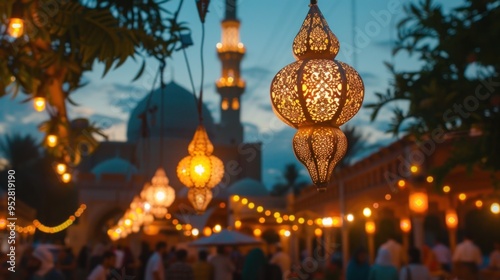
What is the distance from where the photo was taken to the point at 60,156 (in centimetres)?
929

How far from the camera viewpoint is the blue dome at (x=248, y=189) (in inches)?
1406

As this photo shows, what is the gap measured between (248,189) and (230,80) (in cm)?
1675

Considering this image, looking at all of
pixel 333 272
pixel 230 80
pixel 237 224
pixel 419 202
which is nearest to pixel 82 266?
pixel 333 272

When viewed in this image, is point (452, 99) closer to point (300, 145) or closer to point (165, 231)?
point (300, 145)

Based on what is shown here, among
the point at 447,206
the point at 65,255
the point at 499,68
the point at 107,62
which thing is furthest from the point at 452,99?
the point at 447,206

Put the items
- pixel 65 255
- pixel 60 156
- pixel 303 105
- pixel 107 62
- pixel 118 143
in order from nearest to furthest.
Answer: pixel 303 105
pixel 107 62
pixel 60 156
pixel 65 255
pixel 118 143

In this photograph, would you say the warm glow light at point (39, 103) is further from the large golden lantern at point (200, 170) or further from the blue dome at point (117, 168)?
the blue dome at point (117, 168)

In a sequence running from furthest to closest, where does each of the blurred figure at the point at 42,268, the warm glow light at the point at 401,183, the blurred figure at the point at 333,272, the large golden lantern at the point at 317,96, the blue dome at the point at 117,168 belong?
the blue dome at the point at 117,168, the warm glow light at the point at 401,183, the blurred figure at the point at 333,272, the blurred figure at the point at 42,268, the large golden lantern at the point at 317,96

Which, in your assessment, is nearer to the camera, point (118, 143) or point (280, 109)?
point (280, 109)

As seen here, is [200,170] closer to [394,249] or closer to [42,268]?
[42,268]

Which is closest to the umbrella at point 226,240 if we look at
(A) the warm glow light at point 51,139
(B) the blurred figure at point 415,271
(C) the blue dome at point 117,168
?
(A) the warm glow light at point 51,139

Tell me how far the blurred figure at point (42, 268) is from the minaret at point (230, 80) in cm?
4307

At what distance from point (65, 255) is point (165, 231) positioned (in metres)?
25.7

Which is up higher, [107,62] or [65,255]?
[107,62]
